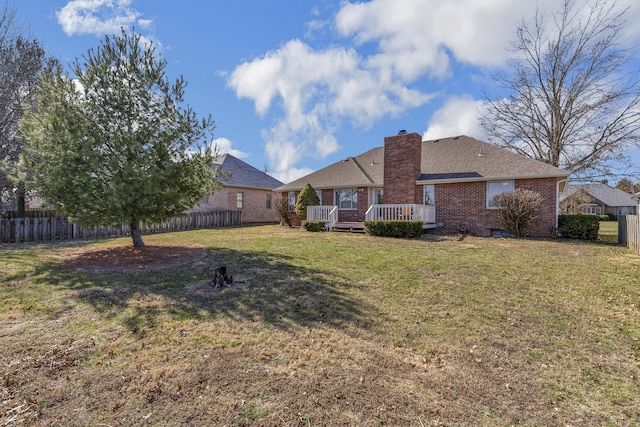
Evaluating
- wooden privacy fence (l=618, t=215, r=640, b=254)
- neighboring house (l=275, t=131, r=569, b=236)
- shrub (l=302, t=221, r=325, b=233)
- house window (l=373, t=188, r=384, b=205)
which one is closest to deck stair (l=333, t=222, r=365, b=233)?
neighboring house (l=275, t=131, r=569, b=236)

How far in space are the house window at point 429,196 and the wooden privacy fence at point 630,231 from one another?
6.86m

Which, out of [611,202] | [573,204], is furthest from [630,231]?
[611,202]

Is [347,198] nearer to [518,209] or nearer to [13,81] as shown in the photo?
[518,209]

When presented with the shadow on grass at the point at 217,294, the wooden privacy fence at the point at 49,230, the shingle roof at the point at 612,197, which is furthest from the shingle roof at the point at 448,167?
the shingle roof at the point at 612,197

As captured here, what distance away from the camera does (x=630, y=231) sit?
1035cm

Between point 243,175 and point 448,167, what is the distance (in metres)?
15.8

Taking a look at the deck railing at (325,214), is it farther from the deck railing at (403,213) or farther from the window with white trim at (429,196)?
the window with white trim at (429,196)

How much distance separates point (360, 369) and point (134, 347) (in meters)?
2.63

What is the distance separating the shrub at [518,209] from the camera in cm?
1176

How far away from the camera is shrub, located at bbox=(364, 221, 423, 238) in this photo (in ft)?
41.1

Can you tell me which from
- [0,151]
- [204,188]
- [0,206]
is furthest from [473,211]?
[0,206]

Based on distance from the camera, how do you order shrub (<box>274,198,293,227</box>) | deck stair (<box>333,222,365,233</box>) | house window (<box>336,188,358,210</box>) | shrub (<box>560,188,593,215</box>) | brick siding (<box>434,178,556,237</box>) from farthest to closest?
shrub (<box>560,188,593,215</box>)
shrub (<box>274,198,293,227</box>)
house window (<box>336,188,358,210</box>)
deck stair (<box>333,222,365,233</box>)
brick siding (<box>434,178,556,237</box>)

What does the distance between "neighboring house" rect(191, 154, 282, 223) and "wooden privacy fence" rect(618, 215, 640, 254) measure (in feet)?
58.9

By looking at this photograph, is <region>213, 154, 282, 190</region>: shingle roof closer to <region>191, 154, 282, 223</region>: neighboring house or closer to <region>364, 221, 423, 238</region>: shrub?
<region>191, 154, 282, 223</region>: neighboring house
